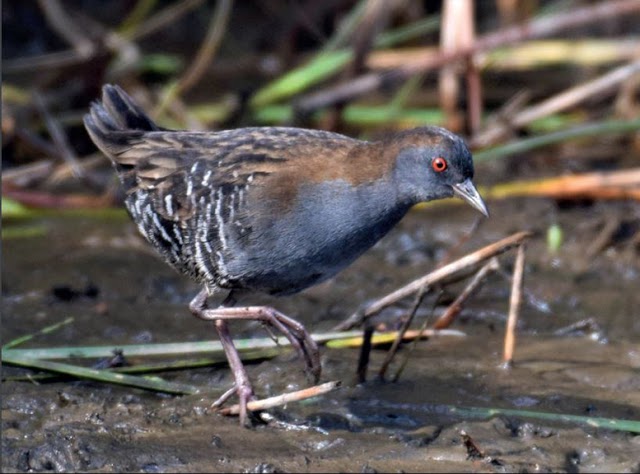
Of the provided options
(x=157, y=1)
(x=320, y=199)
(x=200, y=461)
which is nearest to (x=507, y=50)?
(x=157, y=1)

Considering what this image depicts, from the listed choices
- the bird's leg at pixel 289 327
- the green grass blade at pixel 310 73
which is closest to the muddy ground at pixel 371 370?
the bird's leg at pixel 289 327

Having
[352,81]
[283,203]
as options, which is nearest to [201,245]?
[283,203]

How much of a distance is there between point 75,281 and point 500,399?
216 centimetres

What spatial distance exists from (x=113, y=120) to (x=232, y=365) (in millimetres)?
1177

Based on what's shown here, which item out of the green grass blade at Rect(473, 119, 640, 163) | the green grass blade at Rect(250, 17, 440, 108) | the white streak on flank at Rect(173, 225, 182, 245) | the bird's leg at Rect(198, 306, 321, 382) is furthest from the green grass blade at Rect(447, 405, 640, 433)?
the green grass blade at Rect(250, 17, 440, 108)

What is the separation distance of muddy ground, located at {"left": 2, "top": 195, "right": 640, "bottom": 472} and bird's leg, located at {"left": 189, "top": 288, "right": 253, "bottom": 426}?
0.24 feet

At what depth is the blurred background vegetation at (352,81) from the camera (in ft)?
20.0

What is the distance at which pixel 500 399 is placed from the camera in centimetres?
396

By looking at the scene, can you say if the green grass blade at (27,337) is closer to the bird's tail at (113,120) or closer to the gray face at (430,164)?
the bird's tail at (113,120)

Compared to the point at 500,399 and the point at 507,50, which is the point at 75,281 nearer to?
the point at 500,399

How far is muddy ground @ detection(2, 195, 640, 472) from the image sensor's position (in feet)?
11.3

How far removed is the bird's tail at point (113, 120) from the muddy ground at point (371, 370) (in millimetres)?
812

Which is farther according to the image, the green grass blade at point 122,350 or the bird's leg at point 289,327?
the green grass blade at point 122,350

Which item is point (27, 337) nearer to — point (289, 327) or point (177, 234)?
point (177, 234)
